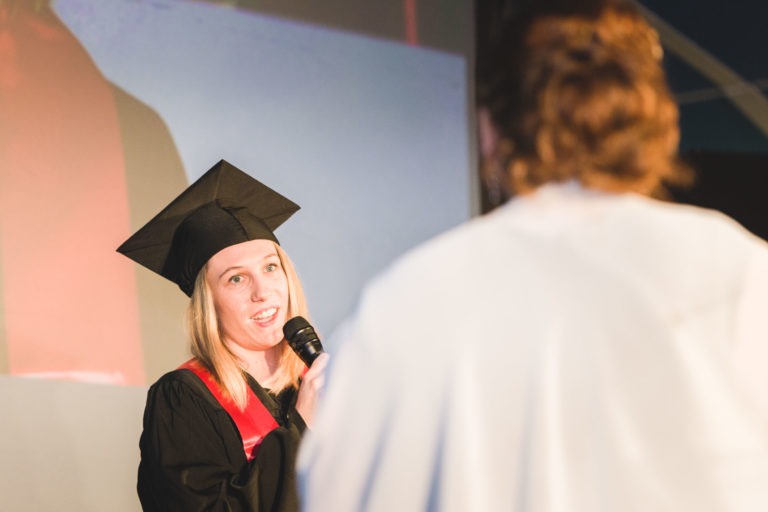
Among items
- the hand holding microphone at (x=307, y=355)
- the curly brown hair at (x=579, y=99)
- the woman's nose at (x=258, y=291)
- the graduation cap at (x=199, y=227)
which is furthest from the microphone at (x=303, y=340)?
the curly brown hair at (x=579, y=99)

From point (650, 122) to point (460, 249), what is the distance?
0.28 metres

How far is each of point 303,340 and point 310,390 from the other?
169mm

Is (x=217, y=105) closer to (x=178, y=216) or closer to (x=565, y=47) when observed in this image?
(x=178, y=216)

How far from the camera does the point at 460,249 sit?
3.76 ft

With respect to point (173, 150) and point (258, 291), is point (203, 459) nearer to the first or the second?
point (258, 291)

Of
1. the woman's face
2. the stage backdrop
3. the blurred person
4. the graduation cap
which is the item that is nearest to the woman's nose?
the woman's face

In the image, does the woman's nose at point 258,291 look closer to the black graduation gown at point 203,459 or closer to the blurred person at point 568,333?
the black graduation gown at point 203,459

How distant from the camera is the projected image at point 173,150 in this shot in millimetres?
3014

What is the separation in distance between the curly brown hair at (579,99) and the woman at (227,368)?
1231mm

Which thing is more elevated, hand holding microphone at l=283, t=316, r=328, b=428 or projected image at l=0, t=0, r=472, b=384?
projected image at l=0, t=0, r=472, b=384

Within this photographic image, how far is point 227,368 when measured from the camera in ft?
8.48

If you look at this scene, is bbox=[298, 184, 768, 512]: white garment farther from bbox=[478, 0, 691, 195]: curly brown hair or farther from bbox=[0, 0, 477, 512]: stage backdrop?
bbox=[0, 0, 477, 512]: stage backdrop

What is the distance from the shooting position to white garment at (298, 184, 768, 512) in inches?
43.3

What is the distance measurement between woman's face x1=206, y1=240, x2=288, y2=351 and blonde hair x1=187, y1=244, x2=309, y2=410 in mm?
23
